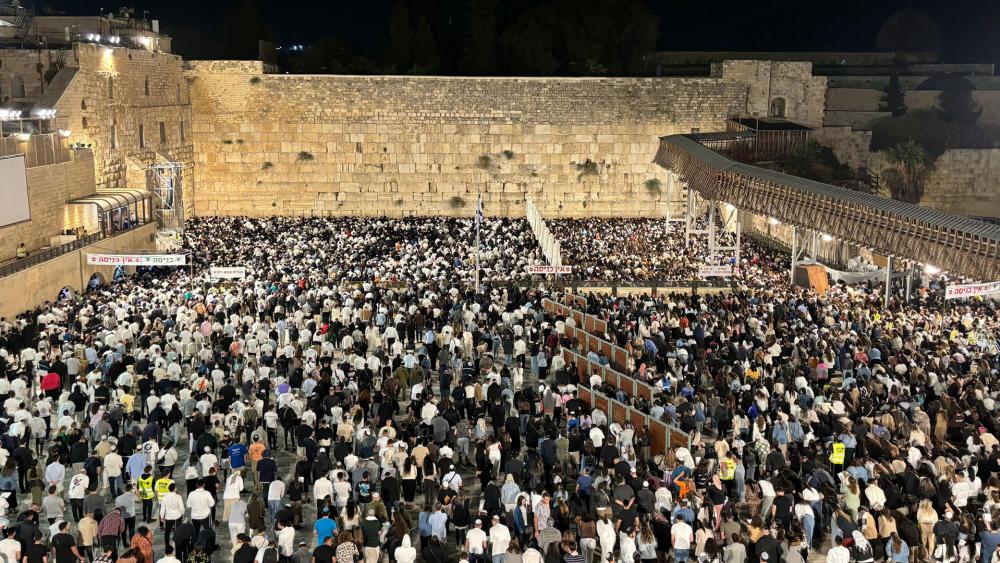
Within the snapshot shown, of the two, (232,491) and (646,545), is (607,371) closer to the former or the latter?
(646,545)

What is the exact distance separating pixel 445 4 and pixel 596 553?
46601mm

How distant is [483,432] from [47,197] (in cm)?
1777

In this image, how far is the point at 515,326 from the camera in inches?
736

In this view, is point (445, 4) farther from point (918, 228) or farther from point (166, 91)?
point (918, 228)

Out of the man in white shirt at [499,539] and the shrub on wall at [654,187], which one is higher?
the shrub on wall at [654,187]

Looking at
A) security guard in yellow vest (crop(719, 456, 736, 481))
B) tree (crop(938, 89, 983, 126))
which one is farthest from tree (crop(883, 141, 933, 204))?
security guard in yellow vest (crop(719, 456, 736, 481))

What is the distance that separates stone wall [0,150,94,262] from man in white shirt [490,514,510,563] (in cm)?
1824

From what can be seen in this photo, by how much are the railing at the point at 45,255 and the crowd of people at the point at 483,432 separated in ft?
5.35

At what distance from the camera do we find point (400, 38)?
45.9 m

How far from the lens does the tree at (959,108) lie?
145 ft

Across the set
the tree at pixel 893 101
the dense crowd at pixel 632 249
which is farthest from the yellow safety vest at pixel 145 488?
the tree at pixel 893 101

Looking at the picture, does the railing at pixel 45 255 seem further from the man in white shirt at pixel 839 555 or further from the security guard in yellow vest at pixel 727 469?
the man in white shirt at pixel 839 555

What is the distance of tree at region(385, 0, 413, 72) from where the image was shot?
4578 centimetres

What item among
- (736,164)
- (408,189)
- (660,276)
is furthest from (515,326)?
(408,189)
